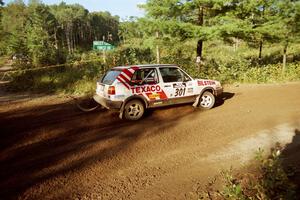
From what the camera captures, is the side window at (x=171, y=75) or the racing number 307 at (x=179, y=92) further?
the racing number 307 at (x=179, y=92)

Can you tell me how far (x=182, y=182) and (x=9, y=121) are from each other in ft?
21.7

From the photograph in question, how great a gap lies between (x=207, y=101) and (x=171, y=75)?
182 centimetres

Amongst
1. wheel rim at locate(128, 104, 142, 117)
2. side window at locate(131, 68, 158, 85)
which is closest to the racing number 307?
side window at locate(131, 68, 158, 85)

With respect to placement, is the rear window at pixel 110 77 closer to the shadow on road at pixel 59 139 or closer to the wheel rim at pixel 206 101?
the shadow on road at pixel 59 139

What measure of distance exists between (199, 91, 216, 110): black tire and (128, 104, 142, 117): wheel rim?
2.50m

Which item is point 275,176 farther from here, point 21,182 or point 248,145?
point 21,182

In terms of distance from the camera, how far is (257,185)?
3.83 meters

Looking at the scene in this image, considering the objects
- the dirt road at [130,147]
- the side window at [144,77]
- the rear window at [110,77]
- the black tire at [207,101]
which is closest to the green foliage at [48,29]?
the dirt road at [130,147]

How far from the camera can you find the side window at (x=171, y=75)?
8375 millimetres

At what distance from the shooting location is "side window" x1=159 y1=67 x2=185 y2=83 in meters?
8.38

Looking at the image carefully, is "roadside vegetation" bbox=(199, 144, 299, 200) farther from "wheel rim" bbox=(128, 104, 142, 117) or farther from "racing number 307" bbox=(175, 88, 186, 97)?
"racing number 307" bbox=(175, 88, 186, 97)

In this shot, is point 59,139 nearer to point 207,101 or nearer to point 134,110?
point 134,110

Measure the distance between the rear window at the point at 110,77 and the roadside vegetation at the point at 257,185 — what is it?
449 centimetres

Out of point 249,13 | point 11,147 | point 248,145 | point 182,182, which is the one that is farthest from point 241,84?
point 11,147
